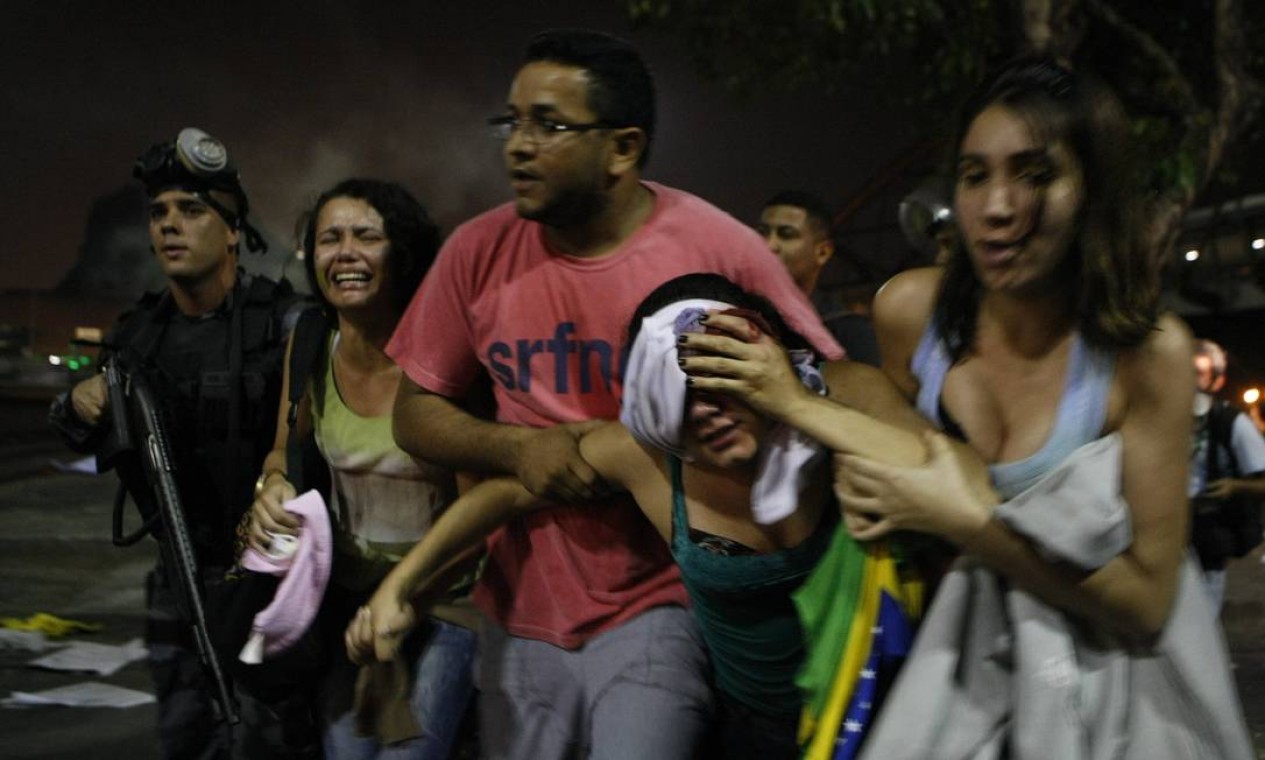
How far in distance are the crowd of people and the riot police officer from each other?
12 millimetres

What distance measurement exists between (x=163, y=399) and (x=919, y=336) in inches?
102

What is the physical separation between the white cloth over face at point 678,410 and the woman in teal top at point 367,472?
1.05 meters

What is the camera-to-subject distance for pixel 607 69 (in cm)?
299

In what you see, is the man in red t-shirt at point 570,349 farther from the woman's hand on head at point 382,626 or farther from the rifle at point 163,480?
the rifle at point 163,480

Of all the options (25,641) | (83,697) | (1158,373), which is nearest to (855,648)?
(1158,373)

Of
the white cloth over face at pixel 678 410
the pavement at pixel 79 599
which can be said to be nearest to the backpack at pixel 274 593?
the white cloth over face at pixel 678 410

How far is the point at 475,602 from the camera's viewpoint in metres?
3.21

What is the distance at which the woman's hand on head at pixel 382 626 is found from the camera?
2.98 metres

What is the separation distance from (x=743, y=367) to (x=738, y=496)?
43cm

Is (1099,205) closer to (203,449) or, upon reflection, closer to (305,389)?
(305,389)

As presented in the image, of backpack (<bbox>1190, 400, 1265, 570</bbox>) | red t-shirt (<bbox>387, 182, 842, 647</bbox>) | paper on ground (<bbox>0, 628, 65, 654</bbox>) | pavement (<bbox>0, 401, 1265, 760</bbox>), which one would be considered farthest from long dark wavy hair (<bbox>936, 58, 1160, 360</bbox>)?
paper on ground (<bbox>0, 628, 65, 654</bbox>)

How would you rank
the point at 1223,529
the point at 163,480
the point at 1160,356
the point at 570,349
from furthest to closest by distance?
the point at 1223,529, the point at 163,480, the point at 570,349, the point at 1160,356

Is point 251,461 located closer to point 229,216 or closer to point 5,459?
point 229,216

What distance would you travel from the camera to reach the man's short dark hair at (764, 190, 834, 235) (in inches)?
236
